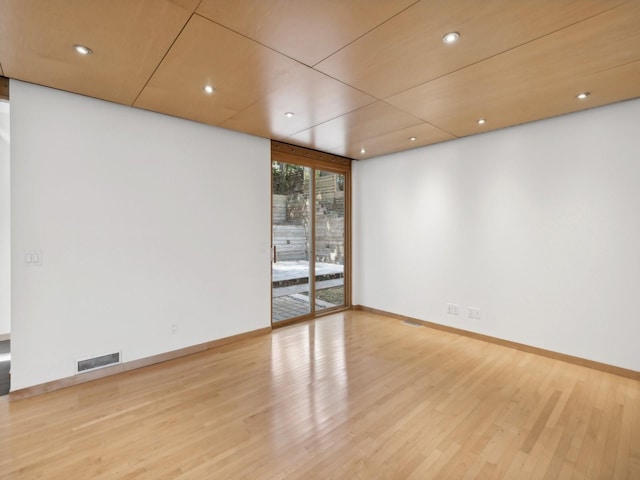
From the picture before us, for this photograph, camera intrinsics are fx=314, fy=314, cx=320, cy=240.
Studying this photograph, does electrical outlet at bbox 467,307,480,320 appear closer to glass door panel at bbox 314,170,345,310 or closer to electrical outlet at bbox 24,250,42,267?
glass door panel at bbox 314,170,345,310

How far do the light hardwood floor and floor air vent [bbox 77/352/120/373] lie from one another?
153 mm

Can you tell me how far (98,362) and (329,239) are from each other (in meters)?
3.57

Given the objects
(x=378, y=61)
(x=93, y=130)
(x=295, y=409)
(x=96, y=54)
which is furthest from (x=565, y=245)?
(x=93, y=130)

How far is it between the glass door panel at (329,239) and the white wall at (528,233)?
0.75m

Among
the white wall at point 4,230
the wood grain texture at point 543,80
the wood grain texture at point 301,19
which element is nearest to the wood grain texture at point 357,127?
the wood grain texture at point 543,80

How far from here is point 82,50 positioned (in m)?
2.16

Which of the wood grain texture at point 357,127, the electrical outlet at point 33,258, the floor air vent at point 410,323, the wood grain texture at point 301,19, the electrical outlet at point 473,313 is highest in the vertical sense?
the wood grain texture at point 357,127

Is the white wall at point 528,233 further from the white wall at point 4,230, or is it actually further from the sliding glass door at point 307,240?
the white wall at point 4,230

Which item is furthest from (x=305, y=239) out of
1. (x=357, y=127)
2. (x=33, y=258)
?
(x=33, y=258)

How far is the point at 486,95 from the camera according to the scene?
2898 mm

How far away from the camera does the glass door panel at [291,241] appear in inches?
185

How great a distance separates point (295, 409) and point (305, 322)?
7.90ft

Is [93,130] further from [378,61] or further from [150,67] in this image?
[378,61]

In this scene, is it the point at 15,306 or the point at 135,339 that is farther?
the point at 135,339
